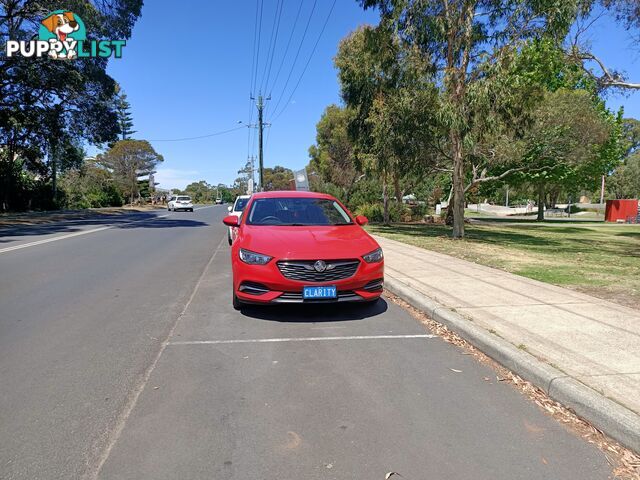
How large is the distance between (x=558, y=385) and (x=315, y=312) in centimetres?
332

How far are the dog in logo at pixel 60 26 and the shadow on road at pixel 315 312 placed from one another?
22.7 m

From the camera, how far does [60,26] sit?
22.8 meters

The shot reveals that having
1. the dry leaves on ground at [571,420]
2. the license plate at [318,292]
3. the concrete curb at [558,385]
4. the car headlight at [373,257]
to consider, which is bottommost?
the dry leaves on ground at [571,420]

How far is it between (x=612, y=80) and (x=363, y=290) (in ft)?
41.8

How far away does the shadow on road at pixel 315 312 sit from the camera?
599 centimetres

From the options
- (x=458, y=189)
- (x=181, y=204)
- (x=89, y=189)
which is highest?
(x=89, y=189)

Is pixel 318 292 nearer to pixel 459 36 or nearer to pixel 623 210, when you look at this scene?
pixel 459 36

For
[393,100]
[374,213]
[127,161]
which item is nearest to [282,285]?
[393,100]

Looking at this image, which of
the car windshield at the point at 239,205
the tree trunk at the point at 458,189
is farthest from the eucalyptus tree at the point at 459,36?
the car windshield at the point at 239,205

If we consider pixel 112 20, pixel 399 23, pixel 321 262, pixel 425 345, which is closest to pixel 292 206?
pixel 321 262

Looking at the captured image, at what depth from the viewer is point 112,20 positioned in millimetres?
24812

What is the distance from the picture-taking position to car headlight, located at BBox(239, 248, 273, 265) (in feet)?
18.3

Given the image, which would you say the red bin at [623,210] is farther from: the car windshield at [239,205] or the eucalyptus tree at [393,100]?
the car windshield at [239,205]

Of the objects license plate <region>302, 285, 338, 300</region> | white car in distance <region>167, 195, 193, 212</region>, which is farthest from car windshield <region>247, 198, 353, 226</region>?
white car in distance <region>167, 195, 193, 212</region>
